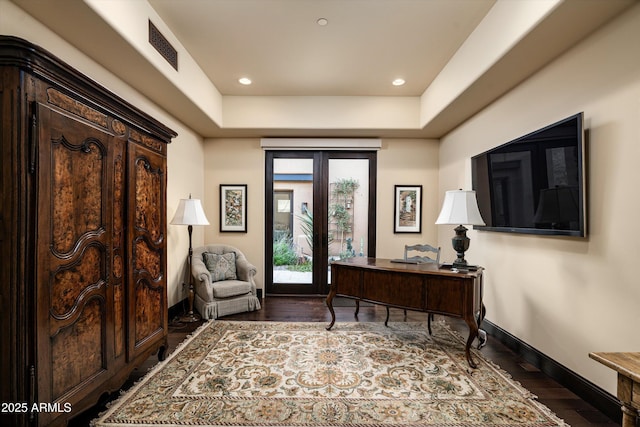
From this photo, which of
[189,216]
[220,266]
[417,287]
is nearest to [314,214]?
[220,266]

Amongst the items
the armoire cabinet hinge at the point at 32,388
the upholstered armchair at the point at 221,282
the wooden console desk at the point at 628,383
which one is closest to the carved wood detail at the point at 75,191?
the armoire cabinet hinge at the point at 32,388

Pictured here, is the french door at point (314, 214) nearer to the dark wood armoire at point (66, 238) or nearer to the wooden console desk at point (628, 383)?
the dark wood armoire at point (66, 238)

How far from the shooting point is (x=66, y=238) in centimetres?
157

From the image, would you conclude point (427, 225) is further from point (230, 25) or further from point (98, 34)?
point (98, 34)

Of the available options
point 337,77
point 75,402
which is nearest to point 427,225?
point 337,77

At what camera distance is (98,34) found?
2.07 metres

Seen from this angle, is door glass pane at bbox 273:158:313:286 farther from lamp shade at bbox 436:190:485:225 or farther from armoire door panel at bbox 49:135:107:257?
armoire door panel at bbox 49:135:107:257

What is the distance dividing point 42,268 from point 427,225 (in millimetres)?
4669

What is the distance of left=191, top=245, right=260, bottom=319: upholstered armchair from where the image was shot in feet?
12.0

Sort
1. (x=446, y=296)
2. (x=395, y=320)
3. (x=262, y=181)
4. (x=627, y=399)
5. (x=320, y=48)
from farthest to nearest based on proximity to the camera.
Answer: (x=262, y=181) → (x=395, y=320) → (x=320, y=48) → (x=446, y=296) → (x=627, y=399)

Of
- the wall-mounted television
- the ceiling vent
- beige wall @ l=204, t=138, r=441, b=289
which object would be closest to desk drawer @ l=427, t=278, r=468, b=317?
the wall-mounted television

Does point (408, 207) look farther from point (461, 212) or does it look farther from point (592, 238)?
point (592, 238)

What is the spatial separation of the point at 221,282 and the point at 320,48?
313 cm

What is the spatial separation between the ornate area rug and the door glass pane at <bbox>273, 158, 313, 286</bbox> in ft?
5.90
